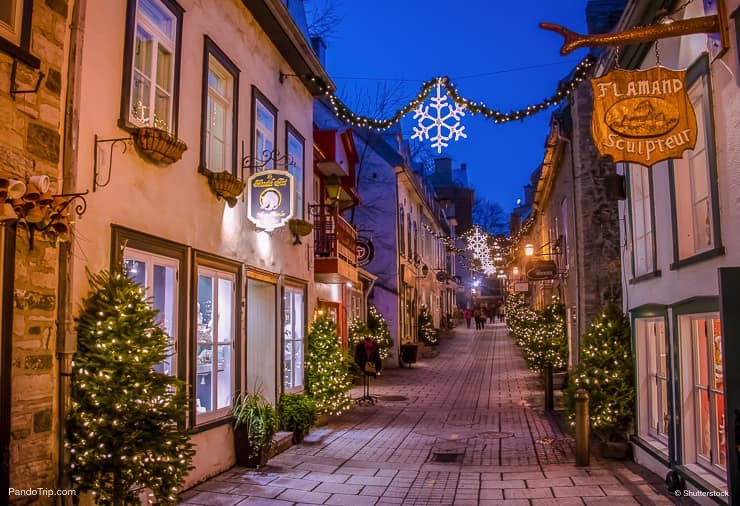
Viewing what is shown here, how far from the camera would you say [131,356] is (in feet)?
19.3

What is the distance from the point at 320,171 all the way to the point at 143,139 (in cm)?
1005

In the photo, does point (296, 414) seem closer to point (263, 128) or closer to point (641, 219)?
point (263, 128)

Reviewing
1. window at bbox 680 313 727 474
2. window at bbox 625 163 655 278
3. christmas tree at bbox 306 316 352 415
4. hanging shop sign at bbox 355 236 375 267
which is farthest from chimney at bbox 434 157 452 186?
window at bbox 680 313 727 474

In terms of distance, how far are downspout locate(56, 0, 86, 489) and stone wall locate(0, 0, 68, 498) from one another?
0.05m

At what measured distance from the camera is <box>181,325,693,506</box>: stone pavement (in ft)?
24.8

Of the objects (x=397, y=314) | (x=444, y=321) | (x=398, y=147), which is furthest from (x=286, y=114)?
(x=444, y=321)

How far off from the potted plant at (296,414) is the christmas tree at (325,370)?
3.77 feet

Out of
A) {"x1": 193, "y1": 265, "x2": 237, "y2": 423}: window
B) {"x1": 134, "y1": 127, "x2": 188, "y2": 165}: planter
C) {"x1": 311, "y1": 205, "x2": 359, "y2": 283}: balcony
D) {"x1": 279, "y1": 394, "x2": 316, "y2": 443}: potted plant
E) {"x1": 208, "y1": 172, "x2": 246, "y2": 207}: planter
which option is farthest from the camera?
{"x1": 311, "y1": 205, "x2": 359, "y2": 283}: balcony

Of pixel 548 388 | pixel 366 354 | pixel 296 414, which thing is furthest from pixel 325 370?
pixel 548 388

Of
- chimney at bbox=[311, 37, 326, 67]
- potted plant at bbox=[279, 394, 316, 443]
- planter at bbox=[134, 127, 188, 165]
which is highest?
chimney at bbox=[311, 37, 326, 67]

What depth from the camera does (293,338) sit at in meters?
12.3

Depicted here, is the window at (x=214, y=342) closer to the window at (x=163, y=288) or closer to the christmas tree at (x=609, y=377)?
the window at (x=163, y=288)

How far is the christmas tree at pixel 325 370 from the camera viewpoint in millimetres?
12508

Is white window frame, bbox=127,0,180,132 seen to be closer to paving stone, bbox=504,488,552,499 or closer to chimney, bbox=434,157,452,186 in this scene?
paving stone, bbox=504,488,552,499
